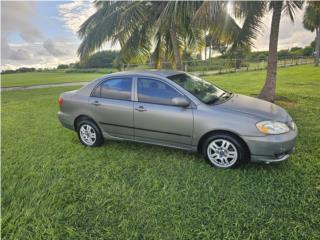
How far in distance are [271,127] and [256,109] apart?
1.52 feet

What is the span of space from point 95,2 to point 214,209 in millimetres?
10020

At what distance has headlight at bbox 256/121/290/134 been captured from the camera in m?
3.47

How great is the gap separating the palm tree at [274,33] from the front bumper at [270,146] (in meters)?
5.18

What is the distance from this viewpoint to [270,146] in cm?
341

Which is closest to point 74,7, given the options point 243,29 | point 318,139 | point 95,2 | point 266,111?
point 95,2

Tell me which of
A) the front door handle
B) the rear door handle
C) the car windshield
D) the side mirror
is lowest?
the front door handle

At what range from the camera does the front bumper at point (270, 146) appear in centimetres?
A: 342

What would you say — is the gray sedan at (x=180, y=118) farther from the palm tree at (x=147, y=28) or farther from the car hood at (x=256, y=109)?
the palm tree at (x=147, y=28)

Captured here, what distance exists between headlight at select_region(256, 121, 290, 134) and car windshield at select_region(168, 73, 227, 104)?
90cm

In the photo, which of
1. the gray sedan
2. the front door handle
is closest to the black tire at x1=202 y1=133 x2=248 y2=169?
the gray sedan

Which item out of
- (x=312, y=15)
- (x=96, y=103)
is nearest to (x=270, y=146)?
(x=96, y=103)

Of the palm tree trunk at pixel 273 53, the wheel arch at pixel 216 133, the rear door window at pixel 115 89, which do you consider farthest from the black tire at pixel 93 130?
the palm tree trunk at pixel 273 53

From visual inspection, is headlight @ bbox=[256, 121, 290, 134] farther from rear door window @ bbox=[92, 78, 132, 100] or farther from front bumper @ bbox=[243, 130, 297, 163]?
rear door window @ bbox=[92, 78, 132, 100]

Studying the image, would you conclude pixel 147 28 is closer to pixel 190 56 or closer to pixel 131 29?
pixel 131 29
